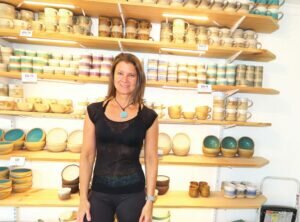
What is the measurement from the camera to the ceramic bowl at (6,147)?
1764 millimetres

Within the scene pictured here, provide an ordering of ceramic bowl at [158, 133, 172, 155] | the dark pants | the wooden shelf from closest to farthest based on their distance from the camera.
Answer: the dark pants
the wooden shelf
ceramic bowl at [158, 133, 172, 155]

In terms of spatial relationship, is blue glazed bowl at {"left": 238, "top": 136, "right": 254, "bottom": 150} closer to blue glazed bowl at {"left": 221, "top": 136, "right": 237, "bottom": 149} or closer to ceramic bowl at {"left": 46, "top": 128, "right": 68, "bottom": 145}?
blue glazed bowl at {"left": 221, "top": 136, "right": 237, "bottom": 149}

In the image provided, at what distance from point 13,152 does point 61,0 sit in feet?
4.05

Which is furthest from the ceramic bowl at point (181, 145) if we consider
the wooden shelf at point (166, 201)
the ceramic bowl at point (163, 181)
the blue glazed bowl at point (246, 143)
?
the blue glazed bowl at point (246, 143)

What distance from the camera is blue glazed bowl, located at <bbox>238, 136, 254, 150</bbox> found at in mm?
2148

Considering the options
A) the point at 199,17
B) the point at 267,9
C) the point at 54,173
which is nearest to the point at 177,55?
the point at 199,17

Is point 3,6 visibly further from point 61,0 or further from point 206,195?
point 206,195

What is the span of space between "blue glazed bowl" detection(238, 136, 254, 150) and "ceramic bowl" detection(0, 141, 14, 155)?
195cm

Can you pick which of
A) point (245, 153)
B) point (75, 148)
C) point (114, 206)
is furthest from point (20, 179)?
point (245, 153)

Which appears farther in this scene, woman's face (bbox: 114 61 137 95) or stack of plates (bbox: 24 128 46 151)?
stack of plates (bbox: 24 128 46 151)

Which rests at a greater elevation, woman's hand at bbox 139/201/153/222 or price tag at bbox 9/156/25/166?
price tag at bbox 9/156/25/166

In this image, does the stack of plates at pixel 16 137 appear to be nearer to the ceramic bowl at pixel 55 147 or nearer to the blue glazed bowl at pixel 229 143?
the ceramic bowl at pixel 55 147

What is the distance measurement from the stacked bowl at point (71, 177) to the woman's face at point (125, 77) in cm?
103

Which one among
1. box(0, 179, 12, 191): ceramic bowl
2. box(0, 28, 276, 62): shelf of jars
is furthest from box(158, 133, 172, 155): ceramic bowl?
box(0, 179, 12, 191): ceramic bowl
